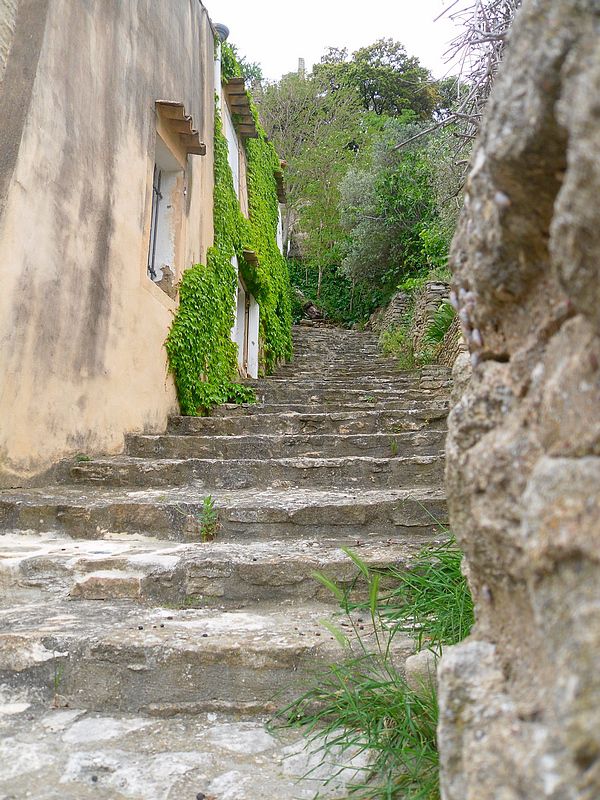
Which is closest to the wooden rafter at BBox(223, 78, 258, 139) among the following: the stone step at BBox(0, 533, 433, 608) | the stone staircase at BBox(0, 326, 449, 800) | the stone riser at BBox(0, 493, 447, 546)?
the stone staircase at BBox(0, 326, 449, 800)

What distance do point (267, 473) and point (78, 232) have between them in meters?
2.22

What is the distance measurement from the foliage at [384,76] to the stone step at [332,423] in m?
24.7

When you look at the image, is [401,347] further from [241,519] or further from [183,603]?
[183,603]

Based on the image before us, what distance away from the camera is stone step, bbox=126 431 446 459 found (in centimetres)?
464

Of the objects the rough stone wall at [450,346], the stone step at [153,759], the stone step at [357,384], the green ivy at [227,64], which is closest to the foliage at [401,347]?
the rough stone wall at [450,346]

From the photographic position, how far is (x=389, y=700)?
1.77 meters

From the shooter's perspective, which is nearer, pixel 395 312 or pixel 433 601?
pixel 433 601

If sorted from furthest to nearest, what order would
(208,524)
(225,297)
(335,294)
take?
1. (335,294)
2. (225,297)
3. (208,524)

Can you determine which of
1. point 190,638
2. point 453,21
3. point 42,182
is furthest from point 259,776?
point 42,182

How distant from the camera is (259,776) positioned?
1.64 meters

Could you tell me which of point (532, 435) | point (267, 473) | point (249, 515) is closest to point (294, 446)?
point (267, 473)

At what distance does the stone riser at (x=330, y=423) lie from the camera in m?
5.32

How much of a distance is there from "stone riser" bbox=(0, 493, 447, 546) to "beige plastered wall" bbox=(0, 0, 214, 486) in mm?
560

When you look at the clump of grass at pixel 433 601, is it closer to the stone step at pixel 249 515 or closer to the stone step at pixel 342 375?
the stone step at pixel 249 515
